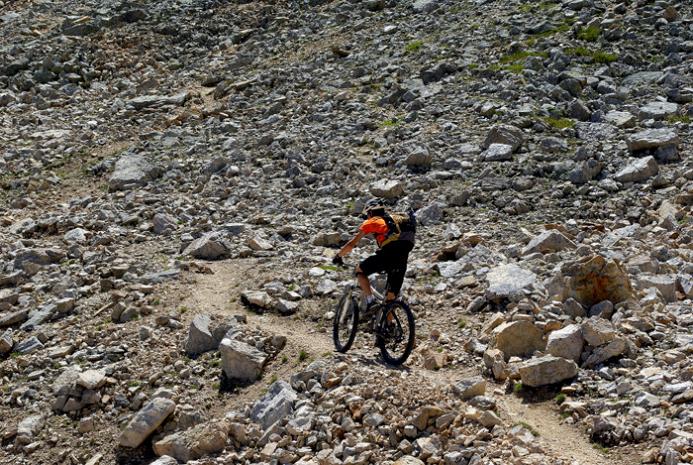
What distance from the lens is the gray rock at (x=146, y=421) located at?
542 inches

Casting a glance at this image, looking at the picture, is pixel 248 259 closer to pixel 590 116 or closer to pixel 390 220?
pixel 390 220

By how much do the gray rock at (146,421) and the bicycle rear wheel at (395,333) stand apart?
10.8 ft

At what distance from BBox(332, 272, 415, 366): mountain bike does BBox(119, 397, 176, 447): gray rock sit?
2.79 metres

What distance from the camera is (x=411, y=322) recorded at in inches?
556

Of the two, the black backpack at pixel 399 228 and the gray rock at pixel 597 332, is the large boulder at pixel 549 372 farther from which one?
the black backpack at pixel 399 228

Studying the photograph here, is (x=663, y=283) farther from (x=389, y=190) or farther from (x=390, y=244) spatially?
(x=389, y=190)

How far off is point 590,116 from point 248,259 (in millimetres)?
9728

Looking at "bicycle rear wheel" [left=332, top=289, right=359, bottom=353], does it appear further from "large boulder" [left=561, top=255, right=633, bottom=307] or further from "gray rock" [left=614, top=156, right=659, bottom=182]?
"gray rock" [left=614, top=156, right=659, bottom=182]

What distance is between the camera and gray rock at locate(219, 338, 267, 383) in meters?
14.6

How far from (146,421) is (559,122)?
44.7 feet

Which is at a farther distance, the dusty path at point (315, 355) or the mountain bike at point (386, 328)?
the mountain bike at point (386, 328)

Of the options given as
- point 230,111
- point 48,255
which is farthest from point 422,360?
point 230,111

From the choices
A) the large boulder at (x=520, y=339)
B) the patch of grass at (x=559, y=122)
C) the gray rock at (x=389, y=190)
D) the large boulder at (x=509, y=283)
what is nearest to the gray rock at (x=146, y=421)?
the large boulder at (x=520, y=339)

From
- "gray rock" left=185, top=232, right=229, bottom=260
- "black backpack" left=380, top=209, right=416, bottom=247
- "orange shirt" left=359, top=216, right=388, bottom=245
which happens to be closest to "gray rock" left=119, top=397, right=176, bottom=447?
"orange shirt" left=359, top=216, right=388, bottom=245
